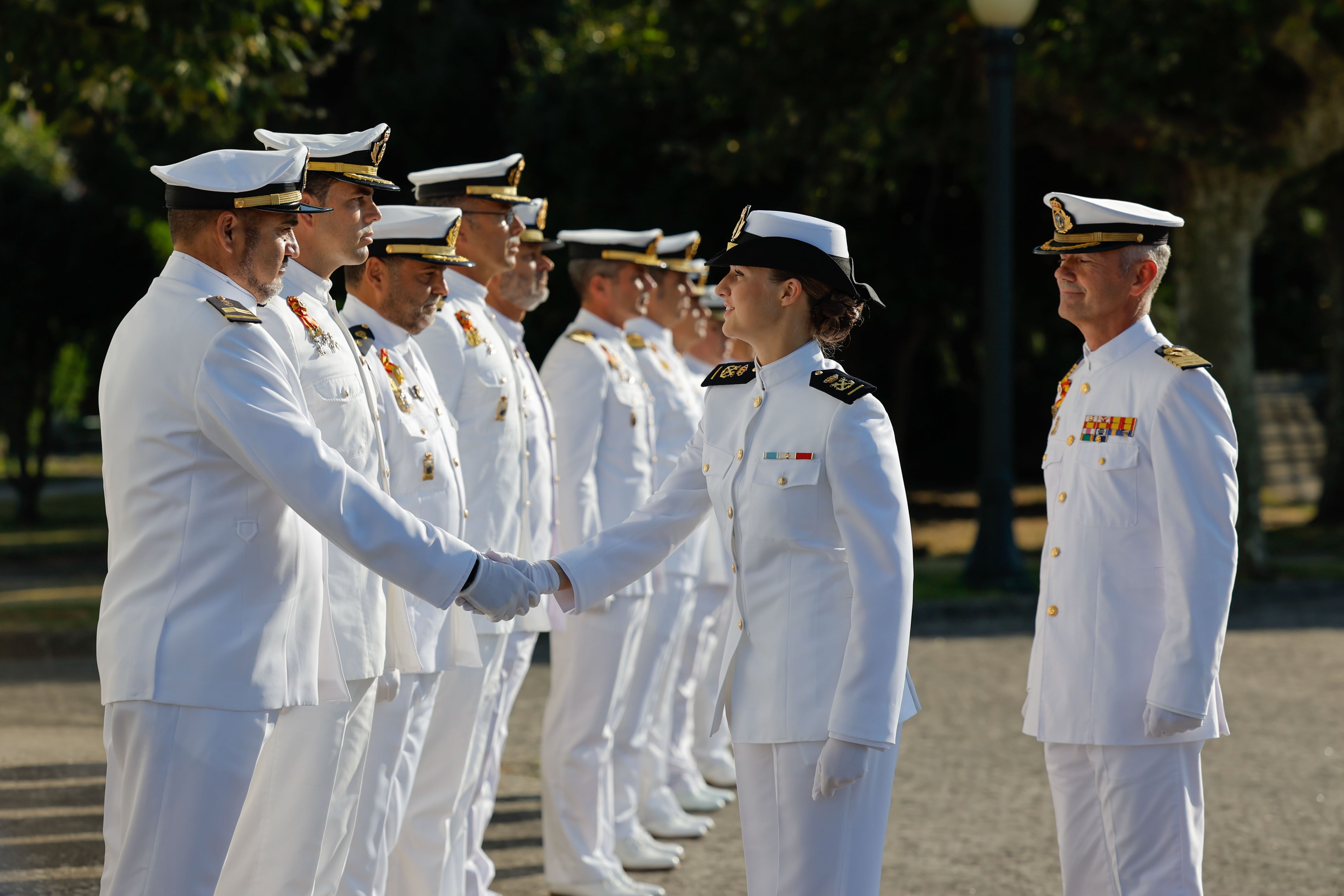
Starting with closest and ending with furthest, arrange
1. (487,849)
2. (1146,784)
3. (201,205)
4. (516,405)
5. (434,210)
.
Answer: (201,205) → (1146,784) → (434,210) → (516,405) → (487,849)

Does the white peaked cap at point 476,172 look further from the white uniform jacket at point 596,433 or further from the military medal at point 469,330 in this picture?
the white uniform jacket at point 596,433

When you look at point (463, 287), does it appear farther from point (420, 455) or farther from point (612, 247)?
point (612, 247)

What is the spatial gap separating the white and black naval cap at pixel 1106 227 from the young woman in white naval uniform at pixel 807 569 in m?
0.71

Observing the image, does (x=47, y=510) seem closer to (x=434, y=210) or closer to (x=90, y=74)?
A: (x=90, y=74)

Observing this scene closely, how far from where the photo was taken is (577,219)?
59.7 feet

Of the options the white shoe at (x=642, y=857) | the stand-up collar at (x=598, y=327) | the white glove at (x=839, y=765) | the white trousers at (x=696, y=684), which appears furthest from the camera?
the white trousers at (x=696, y=684)

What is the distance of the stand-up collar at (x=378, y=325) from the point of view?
4410mm

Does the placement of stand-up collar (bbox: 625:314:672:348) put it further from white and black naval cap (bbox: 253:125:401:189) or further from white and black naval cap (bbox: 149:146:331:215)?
white and black naval cap (bbox: 149:146:331:215)

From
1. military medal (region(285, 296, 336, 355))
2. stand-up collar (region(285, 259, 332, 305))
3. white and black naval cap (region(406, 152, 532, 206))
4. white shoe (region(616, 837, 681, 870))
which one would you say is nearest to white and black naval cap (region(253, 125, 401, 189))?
stand-up collar (region(285, 259, 332, 305))

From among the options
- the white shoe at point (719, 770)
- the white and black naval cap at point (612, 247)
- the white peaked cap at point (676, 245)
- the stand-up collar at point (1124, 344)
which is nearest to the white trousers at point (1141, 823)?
the stand-up collar at point (1124, 344)

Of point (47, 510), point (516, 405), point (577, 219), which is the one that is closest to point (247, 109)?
point (516, 405)

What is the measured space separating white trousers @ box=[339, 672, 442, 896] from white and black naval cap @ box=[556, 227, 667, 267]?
251 cm

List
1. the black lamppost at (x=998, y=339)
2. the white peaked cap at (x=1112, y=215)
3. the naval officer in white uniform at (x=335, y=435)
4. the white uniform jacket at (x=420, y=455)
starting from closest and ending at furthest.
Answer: the naval officer in white uniform at (x=335, y=435), the white peaked cap at (x=1112, y=215), the white uniform jacket at (x=420, y=455), the black lamppost at (x=998, y=339)

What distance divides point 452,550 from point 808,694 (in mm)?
855
